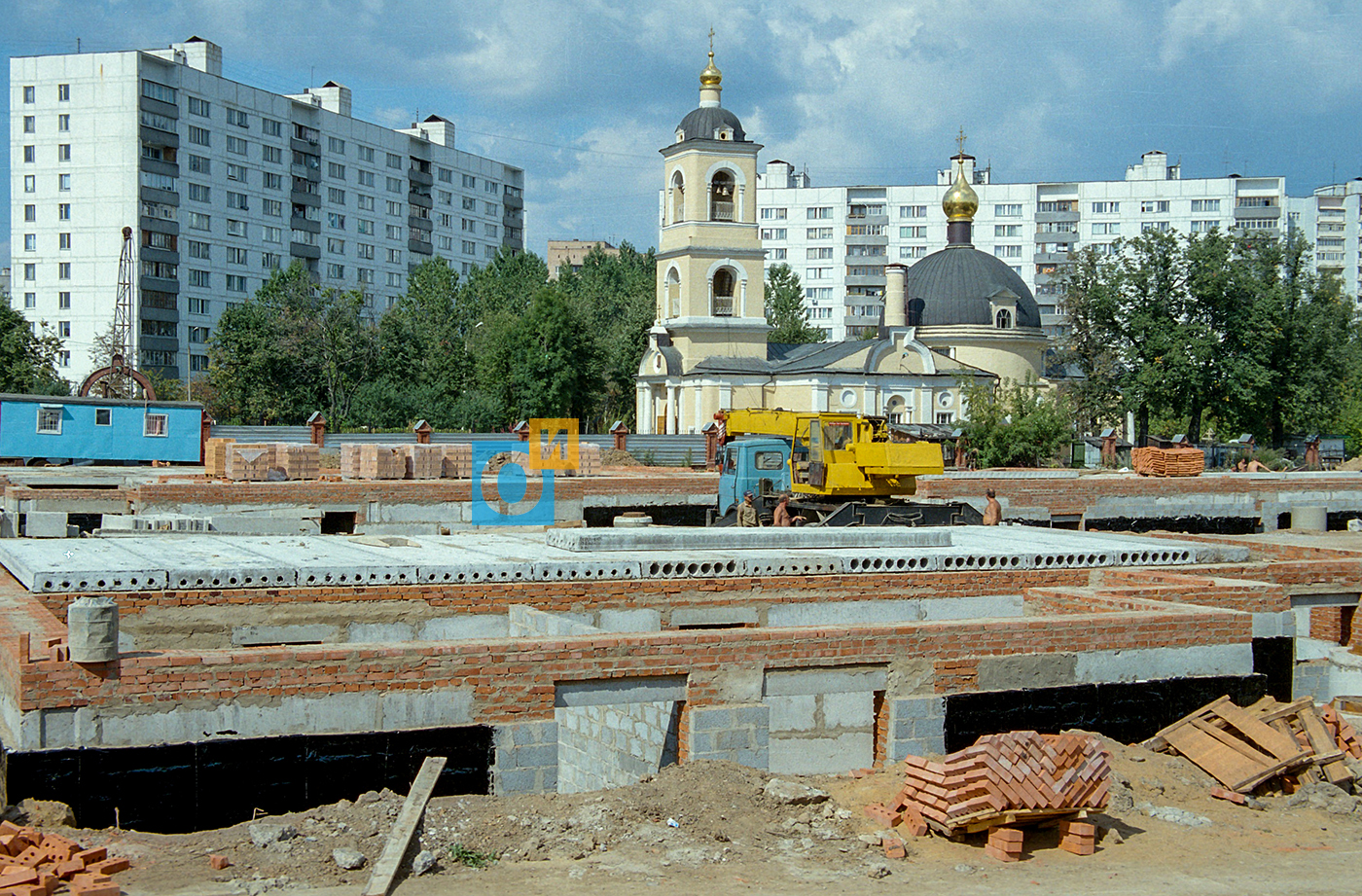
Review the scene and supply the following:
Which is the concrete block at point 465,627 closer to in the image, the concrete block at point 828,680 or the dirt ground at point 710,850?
the concrete block at point 828,680

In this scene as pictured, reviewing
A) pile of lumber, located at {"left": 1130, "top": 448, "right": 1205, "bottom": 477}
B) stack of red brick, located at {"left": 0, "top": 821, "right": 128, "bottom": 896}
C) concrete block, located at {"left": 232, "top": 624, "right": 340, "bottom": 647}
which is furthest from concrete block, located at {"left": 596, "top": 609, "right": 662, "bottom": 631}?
pile of lumber, located at {"left": 1130, "top": 448, "right": 1205, "bottom": 477}

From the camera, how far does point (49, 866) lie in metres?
7.16

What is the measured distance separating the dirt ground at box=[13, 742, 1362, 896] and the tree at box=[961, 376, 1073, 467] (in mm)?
32679

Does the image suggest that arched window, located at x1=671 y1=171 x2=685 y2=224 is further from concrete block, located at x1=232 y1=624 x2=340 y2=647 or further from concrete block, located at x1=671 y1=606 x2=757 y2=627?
concrete block, located at x1=232 y1=624 x2=340 y2=647

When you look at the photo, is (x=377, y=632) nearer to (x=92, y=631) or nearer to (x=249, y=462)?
(x=92, y=631)

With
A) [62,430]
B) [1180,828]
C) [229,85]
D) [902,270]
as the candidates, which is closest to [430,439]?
[62,430]

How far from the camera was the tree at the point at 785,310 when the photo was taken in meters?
73.2

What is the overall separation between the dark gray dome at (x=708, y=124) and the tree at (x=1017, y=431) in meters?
14.1

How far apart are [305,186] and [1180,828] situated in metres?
68.3

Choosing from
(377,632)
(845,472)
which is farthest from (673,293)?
(377,632)

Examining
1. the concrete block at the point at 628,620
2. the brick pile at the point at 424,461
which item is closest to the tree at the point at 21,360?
the brick pile at the point at 424,461

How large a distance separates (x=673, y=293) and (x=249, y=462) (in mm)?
25693

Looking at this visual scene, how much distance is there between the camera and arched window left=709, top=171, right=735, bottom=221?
160ft

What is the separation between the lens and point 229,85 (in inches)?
2564
